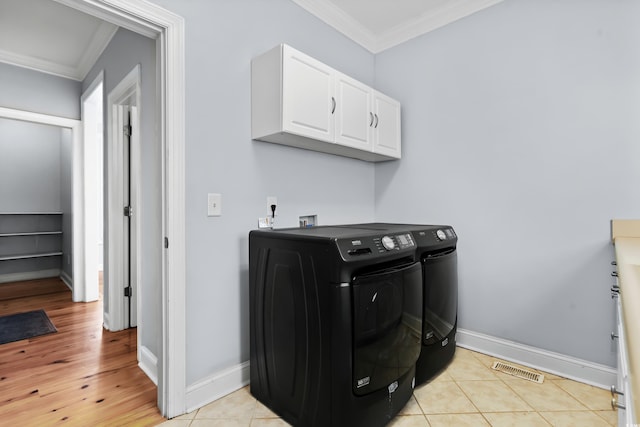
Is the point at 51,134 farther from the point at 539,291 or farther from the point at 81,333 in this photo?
the point at 539,291

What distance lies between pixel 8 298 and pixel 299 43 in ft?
14.5

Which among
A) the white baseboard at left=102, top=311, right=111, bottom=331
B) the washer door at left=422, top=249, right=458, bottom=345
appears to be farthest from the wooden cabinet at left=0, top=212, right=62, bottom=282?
the washer door at left=422, top=249, right=458, bottom=345

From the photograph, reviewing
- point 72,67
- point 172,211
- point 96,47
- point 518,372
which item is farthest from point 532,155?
point 72,67

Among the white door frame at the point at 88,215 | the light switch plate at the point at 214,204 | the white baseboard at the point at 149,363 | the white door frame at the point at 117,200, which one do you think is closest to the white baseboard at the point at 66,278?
the white door frame at the point at 88,215

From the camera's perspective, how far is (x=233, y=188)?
1.95 metres

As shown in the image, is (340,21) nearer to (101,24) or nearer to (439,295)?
(101,24)

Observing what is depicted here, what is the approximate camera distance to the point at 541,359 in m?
2.15

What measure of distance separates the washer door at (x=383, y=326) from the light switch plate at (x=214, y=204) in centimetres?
93

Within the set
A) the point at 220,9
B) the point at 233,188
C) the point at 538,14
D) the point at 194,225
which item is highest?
the point at 538,14

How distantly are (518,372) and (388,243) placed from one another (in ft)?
4.69

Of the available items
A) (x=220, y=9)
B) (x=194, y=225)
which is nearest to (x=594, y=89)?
(x=220, y=9)

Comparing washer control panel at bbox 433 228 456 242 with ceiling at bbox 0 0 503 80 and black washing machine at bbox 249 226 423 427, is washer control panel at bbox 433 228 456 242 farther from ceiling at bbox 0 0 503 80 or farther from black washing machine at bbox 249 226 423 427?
ceiling at bbox 0 0 503 80

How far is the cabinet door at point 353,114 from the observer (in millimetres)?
2209

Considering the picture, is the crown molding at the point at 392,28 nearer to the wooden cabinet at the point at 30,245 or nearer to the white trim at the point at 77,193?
the white trim at the point at 77,193
